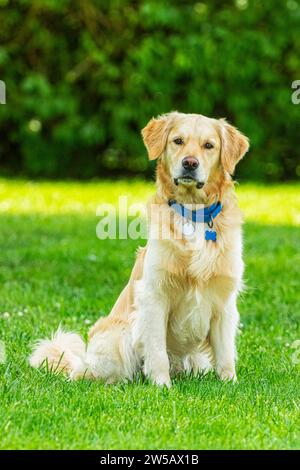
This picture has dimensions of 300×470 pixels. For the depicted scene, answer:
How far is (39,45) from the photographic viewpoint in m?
14.1

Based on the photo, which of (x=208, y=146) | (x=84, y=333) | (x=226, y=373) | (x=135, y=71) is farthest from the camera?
(x=135, y=71)

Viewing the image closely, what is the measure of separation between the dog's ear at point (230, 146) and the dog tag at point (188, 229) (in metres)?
0.34

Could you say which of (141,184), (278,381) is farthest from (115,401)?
(141,184)

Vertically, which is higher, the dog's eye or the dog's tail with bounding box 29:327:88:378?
the dog's eye

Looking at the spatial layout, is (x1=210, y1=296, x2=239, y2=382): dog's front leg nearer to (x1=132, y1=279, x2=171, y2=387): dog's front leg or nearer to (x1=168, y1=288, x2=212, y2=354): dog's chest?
(x1=168, y1=288, x2=212, y2=354): dog's chest

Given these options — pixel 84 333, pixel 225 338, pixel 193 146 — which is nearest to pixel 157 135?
pixel 193 146

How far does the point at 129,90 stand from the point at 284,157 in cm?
283

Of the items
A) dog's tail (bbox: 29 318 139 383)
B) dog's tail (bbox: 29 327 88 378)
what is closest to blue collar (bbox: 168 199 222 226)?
dog's tail (bbox: 29 318 139 383)

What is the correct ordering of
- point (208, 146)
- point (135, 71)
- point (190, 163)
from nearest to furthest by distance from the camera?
1. point (190, 163)
2. point (208, 146)
3. point (135, 71)

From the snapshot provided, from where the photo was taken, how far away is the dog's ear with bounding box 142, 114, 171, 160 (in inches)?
183

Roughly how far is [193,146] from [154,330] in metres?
0.89

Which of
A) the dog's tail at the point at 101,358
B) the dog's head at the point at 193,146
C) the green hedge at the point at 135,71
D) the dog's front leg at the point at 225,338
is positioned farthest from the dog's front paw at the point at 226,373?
the green hedge at the point at 135,71

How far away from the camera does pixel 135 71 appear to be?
44.4 feet

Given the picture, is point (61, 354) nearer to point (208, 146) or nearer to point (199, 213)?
point (199, 213)
